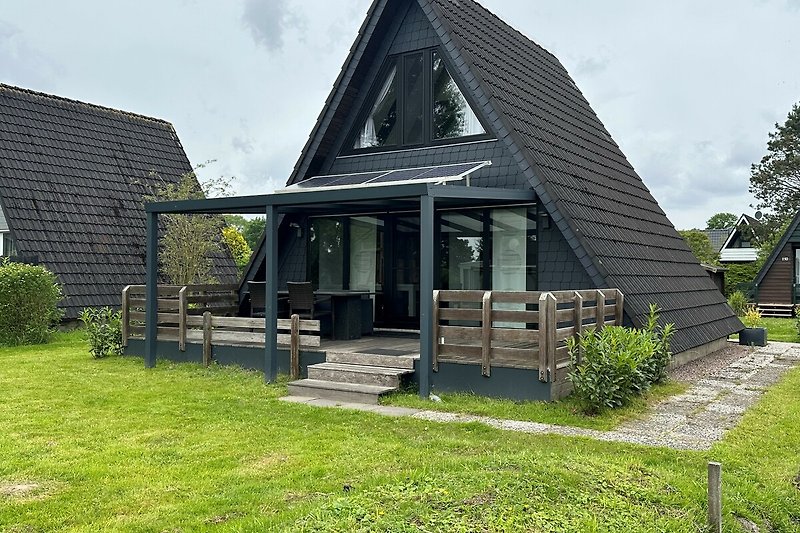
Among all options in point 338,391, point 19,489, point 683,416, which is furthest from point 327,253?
point 19,489

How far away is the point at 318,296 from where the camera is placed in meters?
11.8

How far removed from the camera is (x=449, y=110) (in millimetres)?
11758

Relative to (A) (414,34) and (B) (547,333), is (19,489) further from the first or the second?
(A) (414,34)

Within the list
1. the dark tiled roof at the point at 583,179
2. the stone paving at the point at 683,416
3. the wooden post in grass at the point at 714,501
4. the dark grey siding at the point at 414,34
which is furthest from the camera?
the dark grey siding at the point at 414,34

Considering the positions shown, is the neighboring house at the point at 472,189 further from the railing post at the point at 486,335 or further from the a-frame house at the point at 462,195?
the railing post at the point at 486,335

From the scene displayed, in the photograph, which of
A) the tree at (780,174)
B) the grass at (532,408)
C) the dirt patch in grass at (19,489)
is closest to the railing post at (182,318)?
the grass at (532,408)

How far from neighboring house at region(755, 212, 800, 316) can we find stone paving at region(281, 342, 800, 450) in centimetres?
1775

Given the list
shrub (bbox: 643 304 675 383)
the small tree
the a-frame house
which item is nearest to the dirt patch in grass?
the a-frame house

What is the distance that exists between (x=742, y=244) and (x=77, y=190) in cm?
4327

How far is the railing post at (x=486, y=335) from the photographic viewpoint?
811cm

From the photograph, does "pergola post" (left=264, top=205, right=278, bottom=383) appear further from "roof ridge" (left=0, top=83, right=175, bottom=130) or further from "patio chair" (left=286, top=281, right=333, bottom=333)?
"roof ridge" (left=0, top=83, right=175, bottom=130)

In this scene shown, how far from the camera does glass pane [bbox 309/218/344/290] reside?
13.0 m

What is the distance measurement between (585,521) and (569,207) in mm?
6086

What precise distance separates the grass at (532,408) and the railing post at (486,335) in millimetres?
350
